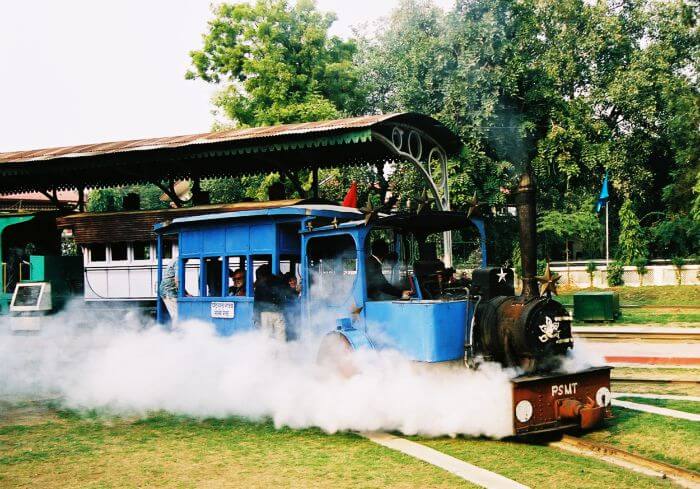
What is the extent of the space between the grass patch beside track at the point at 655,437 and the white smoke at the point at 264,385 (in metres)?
1.29

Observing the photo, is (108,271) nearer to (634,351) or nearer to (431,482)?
(634,351)

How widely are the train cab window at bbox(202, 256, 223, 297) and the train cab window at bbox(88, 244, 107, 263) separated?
8023 mm

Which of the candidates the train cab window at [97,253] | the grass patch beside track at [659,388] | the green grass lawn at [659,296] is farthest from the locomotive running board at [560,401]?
the green grass lawn at [659,296]

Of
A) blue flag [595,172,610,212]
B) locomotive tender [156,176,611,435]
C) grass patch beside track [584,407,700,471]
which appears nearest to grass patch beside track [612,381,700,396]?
grass patch beside track [584,407,700,471]

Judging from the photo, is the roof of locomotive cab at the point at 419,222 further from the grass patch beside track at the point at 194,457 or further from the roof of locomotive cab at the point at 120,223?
the roof of locomotive cab at the point at 120,223

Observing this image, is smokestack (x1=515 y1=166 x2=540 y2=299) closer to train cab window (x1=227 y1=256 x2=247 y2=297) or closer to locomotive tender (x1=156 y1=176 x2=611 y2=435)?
locomotive tender (x1=156 y1=176 x2=611 y2=435)

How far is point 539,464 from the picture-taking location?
607cm

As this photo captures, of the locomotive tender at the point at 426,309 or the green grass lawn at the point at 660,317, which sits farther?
the green grass lawn at the point at 660,317

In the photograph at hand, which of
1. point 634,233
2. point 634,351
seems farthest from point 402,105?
point 634,351

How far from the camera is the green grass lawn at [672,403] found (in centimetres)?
811

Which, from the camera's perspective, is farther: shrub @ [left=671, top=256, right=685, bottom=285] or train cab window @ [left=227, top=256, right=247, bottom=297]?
shrub @ [left=671, top=256, right=685, bottom=285]

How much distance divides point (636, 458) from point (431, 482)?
1.93m

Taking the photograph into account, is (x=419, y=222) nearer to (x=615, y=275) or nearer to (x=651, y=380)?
(x=651, y=380)

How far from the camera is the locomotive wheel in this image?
7.45 metres
